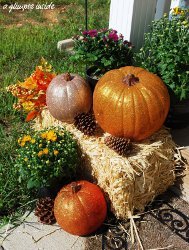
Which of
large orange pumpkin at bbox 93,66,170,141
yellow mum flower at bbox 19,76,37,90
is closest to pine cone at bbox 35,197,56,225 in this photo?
large orange pumpkin at bbox 93,66,170,141

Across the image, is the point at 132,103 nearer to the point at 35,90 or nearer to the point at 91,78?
the point at 91,78

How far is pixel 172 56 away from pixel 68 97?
36.8 inches

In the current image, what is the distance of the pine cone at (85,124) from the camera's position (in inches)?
126

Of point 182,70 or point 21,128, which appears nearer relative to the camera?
point 182,70

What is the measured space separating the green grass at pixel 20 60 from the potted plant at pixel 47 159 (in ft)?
0.98

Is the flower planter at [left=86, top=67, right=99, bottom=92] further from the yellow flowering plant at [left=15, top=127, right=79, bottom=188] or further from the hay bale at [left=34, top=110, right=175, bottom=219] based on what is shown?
the yellow flowering plant at [left=15, top=127, right=79, bottom=188]

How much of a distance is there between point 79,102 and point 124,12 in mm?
1319

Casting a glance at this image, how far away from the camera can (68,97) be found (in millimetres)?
3242

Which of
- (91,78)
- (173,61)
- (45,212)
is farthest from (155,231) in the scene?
(91,78)

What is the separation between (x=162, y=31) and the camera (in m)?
3.43

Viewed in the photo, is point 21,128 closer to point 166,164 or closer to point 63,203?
point 63,203

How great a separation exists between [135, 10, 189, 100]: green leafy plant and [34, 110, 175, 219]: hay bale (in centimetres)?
42

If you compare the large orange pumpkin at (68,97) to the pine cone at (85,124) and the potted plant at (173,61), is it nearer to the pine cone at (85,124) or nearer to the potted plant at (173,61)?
the pine cone at (85,124)

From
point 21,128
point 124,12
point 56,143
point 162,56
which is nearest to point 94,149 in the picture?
point 56,143
